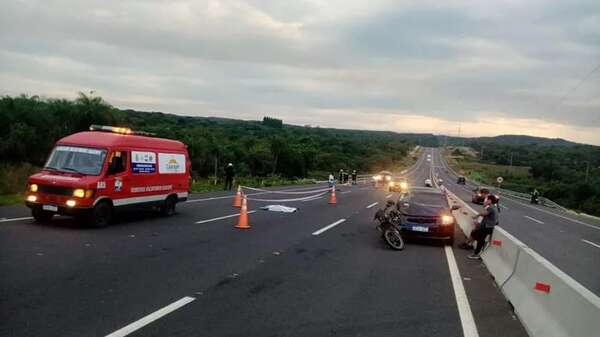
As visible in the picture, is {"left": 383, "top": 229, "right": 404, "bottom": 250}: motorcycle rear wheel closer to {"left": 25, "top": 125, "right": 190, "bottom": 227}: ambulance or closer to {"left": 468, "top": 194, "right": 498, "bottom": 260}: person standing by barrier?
{"left": 468, "top": 194, "right": 498, "bottom": 260}: person standing by barrier

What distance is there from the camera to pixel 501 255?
988 centimetres

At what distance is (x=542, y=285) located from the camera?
6.38 metres

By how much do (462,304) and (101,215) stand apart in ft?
30.9

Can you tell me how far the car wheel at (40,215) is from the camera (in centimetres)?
1305

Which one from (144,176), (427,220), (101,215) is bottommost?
(101,215)

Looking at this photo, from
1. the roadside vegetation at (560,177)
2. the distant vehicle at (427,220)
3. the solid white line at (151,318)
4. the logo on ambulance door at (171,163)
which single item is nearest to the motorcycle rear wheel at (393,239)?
the distant vehicle at (427,220)

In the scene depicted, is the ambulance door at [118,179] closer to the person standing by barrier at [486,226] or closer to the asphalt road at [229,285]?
the asphalt road at [229,285]

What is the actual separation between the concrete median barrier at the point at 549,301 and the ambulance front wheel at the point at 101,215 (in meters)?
9.72

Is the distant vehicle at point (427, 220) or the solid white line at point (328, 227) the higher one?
the distant vehicle at point (427, 220)

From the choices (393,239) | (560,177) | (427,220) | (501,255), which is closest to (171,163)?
(393,239)

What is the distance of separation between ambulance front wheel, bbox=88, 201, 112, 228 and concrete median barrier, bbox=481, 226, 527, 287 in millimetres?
9394

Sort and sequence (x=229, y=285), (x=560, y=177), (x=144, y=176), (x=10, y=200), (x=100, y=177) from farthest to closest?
(x=560, y=177), (x=10, y=200), (x=144, y=176), (x=100, y=177), (x=229, y=285)

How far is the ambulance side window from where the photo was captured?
13.7 meters

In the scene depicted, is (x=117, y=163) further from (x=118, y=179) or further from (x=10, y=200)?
(x=10, y=200)
